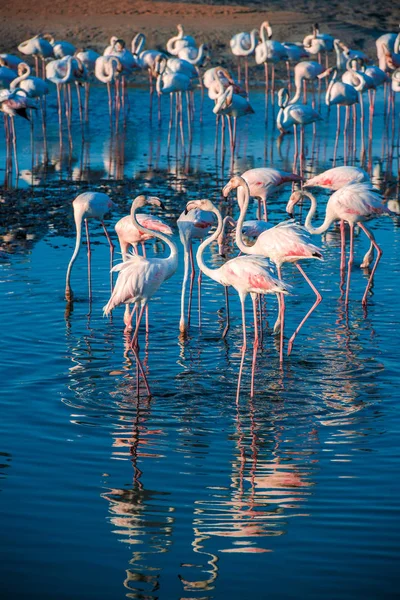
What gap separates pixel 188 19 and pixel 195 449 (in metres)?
24.6

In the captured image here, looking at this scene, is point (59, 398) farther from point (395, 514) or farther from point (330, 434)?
point (395, 514)

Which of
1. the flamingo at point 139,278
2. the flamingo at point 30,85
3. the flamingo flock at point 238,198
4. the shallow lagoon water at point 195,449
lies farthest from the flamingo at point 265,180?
the flamingo at point 30,85

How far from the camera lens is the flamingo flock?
661 cm

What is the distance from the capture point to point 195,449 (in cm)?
538

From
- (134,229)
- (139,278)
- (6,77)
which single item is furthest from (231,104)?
(139,278)

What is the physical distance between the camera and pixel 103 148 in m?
17.4

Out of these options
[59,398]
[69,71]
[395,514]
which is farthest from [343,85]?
[395,514]

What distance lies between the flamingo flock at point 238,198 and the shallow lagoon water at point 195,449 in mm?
248

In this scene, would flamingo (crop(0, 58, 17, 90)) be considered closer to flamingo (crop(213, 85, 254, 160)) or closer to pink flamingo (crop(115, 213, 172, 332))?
flamingo (crop(213, 85, 254, 160))

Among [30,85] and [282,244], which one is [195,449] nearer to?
[282,244]

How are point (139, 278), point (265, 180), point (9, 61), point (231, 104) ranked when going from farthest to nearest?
point (9, 61) < point (231, 104) < point (265, 180) < point (139, 278)

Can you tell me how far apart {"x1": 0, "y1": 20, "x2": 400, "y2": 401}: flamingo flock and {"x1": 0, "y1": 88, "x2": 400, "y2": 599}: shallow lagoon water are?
0.81 ft

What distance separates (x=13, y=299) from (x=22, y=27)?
66.3 ft

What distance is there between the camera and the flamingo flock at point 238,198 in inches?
260
